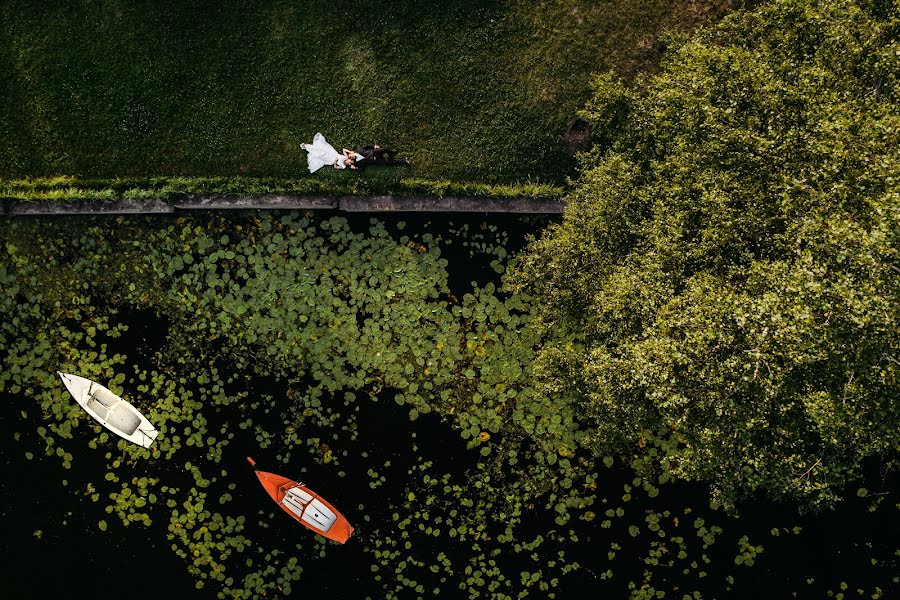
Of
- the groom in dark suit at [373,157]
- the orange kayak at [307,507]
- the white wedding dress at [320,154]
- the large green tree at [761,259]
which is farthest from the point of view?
the orange kayak at [307,507]

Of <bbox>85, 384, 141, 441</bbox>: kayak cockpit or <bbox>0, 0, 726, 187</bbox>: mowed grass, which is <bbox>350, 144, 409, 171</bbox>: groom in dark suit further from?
<bbox>85, 384, 141, 441</bbox>: kayak cockpit

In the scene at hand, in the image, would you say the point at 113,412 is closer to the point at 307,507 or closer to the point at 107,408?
the point at 107,408

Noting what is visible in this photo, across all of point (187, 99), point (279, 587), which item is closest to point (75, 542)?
point (279, 587)

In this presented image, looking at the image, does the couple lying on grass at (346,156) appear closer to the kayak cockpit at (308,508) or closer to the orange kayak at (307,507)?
the orange kayak at (307,507)

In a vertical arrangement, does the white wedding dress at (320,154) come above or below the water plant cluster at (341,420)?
above

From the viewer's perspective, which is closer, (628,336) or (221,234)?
(628,336)

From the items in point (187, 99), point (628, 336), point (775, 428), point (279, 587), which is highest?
point (187, 99)

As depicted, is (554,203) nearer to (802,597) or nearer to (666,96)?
(666,96)

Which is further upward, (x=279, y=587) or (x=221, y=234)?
(x=221, y=234)

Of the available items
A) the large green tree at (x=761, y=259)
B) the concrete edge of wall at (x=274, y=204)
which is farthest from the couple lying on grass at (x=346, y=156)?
the large green tree at (x=761, y=259)
